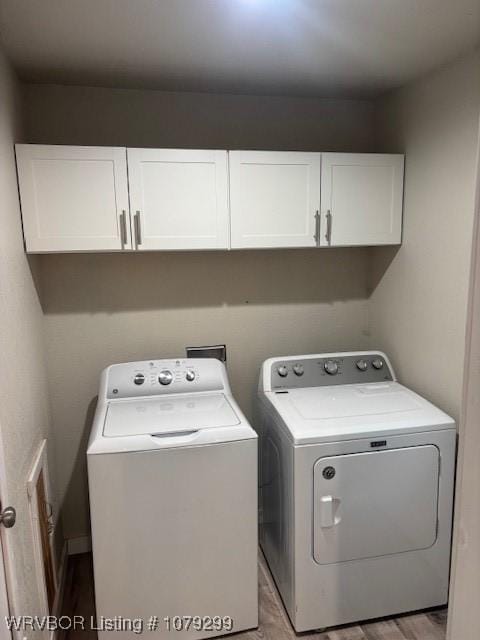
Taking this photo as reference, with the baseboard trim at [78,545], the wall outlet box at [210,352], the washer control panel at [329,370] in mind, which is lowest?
the baseboard trim at [78,545]

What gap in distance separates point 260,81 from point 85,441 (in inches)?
79.8

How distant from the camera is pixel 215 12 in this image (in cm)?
150

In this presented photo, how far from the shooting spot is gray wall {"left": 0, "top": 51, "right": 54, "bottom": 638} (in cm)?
143

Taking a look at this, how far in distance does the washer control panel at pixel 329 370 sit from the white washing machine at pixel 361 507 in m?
0.26

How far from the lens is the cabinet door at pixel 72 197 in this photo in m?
1.96

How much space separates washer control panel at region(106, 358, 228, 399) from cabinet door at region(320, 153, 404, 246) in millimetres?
859

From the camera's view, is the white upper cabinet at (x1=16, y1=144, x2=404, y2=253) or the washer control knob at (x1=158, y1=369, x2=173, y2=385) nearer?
the white upper cabinet at (x1=16, y1=144, x2=404, y2=253)

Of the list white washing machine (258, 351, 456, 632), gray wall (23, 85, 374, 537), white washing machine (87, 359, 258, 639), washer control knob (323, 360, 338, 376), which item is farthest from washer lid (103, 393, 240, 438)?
washer control knob (323, 360, 338, 376)

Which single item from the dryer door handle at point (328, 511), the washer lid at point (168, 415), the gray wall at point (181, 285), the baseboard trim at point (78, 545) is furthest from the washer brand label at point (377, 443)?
the baseboard trim at point (78, 545)

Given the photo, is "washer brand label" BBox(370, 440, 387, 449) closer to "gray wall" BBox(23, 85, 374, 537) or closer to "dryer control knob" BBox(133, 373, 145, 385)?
"gray wall" BBox(23, 85, 374, 537)

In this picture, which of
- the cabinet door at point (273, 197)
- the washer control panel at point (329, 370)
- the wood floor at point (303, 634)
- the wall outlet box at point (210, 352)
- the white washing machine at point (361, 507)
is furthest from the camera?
the wall outlet box at point (210, 352)

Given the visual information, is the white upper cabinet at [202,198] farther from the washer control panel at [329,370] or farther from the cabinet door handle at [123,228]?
the washer control panel at [329,370]

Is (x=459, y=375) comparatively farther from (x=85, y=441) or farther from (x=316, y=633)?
(x=85, y=441)

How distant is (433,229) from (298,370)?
0.94 metres
